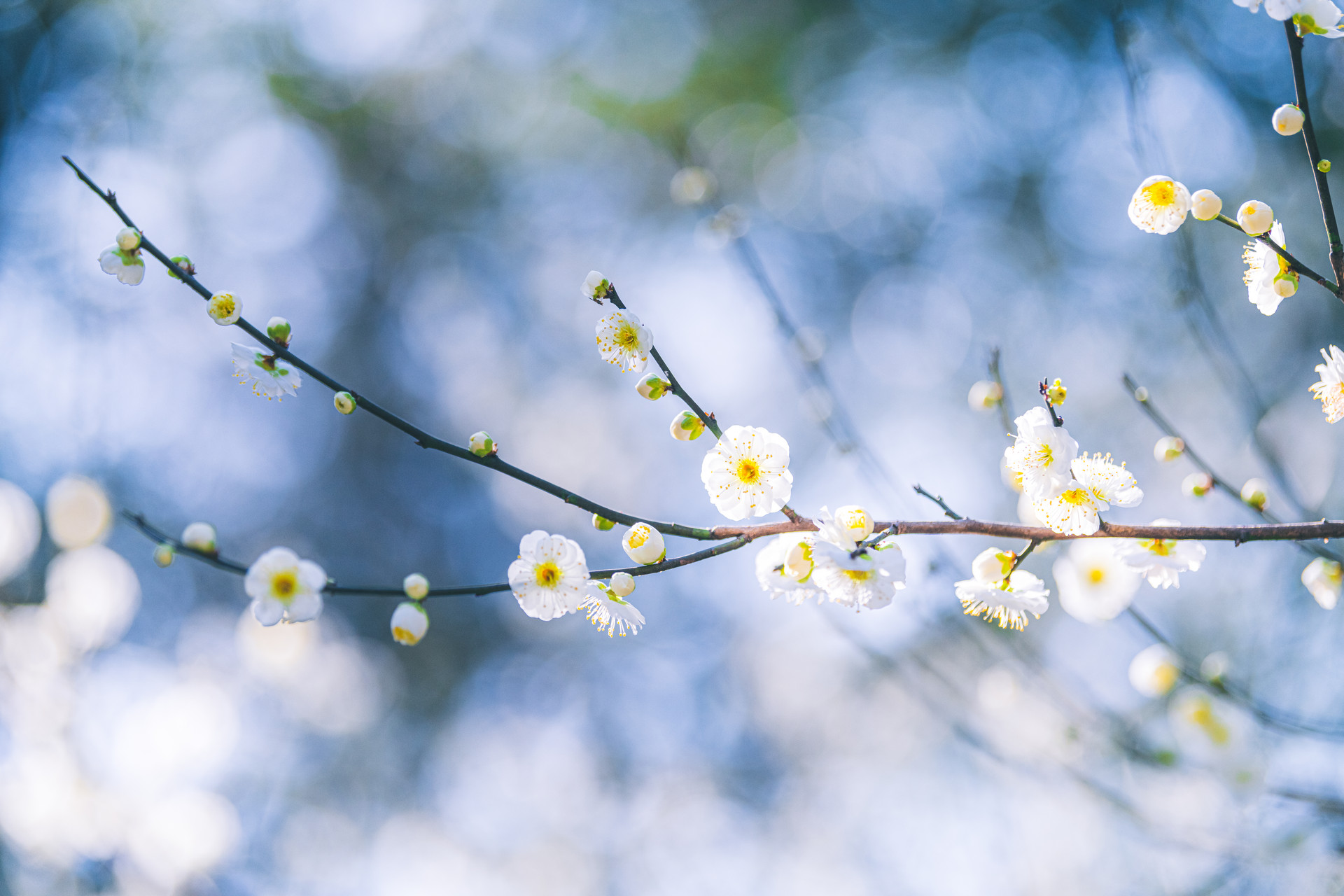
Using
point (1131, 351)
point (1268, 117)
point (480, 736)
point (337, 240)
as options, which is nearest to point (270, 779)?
point (480, 736)

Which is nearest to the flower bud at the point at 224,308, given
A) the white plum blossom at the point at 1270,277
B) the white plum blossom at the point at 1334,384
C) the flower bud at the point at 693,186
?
the flower bud at the point at 693,186

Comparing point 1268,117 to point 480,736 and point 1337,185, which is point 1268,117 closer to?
point 1337,185

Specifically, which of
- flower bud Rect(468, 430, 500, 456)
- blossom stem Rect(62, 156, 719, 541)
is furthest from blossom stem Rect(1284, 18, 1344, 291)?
flower bud Rect(468, 430, 500, 456)

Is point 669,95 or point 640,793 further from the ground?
point 669,95

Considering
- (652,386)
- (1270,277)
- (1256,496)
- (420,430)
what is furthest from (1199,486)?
(420,430)

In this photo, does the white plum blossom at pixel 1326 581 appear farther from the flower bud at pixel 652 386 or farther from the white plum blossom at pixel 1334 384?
the flower bud at pixel 652 386

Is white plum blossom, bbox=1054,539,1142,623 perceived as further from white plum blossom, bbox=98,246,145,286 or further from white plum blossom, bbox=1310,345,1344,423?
white plum blossom, bbox=98,246,145,286

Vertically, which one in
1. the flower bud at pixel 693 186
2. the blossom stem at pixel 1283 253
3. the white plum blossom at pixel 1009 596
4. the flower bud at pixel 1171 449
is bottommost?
the white plum blossom at pixel 1009 596
